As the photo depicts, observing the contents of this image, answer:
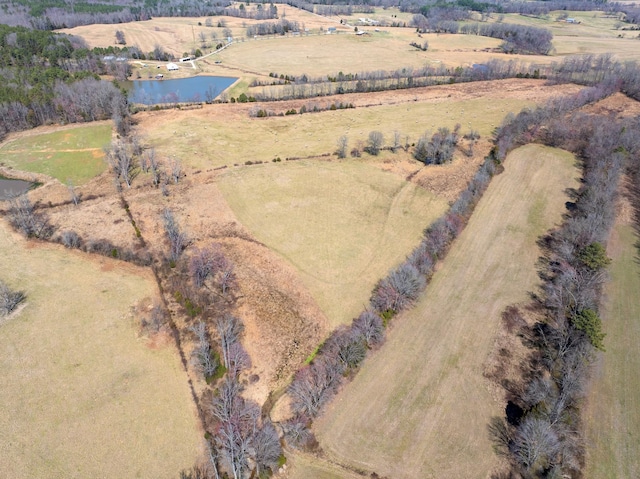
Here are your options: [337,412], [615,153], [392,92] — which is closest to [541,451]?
[337,412]

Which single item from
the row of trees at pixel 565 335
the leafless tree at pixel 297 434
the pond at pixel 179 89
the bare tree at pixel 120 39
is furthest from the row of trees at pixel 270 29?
the leafless tree at pixel 297 434

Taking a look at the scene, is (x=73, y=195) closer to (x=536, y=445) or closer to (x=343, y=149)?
(x=343, y=149)

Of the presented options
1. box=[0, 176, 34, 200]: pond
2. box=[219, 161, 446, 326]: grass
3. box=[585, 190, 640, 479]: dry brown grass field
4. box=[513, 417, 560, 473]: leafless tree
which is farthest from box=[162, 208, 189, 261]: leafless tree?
box=[585, 190, 640, 479]: dry brown grass field

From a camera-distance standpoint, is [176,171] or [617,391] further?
[176,171]

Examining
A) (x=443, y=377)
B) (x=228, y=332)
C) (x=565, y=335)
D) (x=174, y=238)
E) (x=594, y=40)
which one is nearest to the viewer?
(x=443, y=377)

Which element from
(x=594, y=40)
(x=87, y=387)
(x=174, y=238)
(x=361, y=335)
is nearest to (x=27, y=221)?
(x=174, y=238)

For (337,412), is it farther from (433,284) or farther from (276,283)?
(433,284)

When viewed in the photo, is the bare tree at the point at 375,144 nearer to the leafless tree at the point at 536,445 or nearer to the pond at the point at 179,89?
the pond at the point at 179,89
